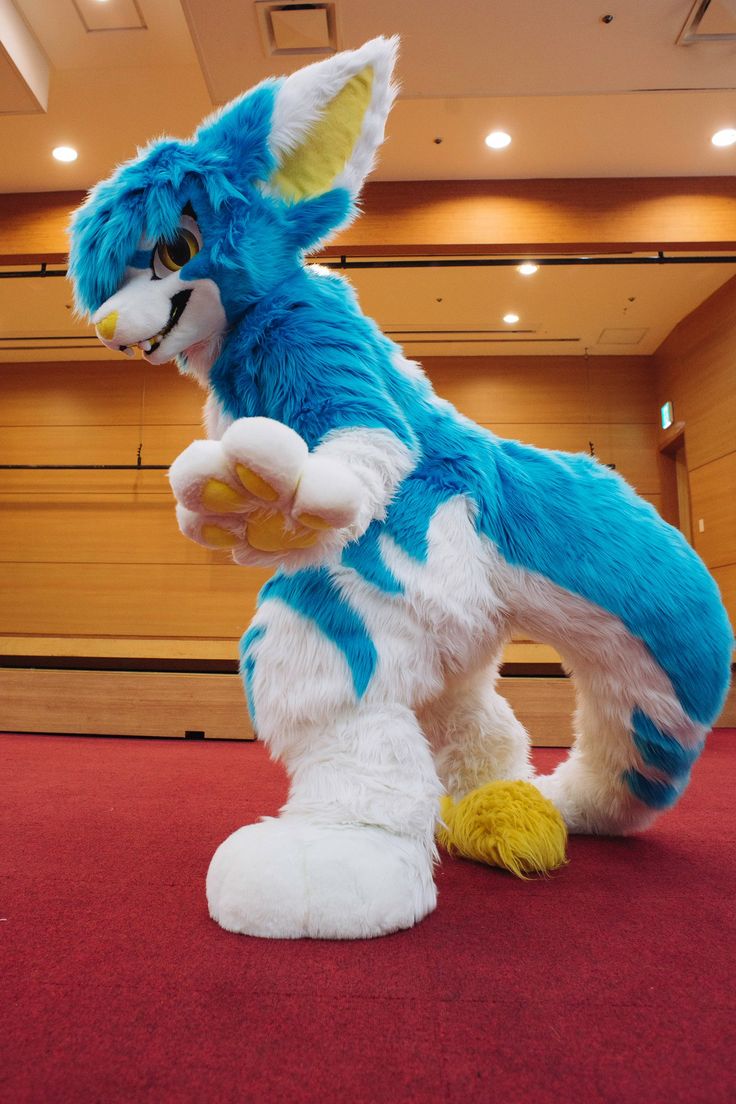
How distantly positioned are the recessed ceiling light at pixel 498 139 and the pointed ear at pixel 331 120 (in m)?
2.52

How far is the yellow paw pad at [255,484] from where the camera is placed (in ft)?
1.97

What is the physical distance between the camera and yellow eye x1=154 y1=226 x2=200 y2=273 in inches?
33.3

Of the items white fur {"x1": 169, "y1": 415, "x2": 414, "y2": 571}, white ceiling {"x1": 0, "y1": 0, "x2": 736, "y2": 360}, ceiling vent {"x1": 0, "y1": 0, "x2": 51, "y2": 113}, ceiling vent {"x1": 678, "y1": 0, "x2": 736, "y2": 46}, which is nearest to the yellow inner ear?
white fur {"x1": 169, "y1": 415, "x2": 414, "y2": 571}

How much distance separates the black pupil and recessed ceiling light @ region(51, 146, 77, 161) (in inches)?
118

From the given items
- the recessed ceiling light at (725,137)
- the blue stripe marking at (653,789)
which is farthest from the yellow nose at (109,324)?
the recessed ceiling light at (725,137)

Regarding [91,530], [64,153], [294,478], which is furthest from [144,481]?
[294,478]

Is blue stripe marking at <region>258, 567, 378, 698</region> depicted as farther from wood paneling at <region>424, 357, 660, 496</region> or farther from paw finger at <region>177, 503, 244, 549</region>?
wood paneling at <region>424, 357, 660, 496</region>

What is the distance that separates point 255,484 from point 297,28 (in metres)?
2.51

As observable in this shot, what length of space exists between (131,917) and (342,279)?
0.82 m

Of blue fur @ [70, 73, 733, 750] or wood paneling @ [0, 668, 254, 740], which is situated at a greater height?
blue fur @ [70, 73, 733, 750]

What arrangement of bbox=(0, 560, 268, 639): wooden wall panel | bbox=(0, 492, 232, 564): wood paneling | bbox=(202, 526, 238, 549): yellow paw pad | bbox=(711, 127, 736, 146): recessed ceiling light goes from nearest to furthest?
bbox=(202, 526, 238, 549): yellow paw pad → bbox=(711, 127, 736, 146): recessed ceiling light → bbox=(0, 560, 268, 639): wooden wall panel → bbox=(0, 492, 232, 564): wood paneling

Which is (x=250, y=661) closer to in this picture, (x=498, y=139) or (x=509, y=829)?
(x=509, y=829)

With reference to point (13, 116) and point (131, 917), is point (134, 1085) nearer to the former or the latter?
point (131, 917)

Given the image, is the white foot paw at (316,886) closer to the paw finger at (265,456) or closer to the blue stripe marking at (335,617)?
the blue stripe marking at (335,617)
